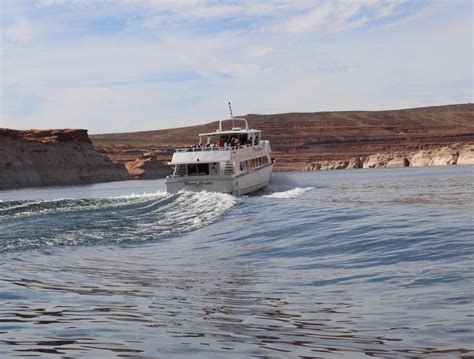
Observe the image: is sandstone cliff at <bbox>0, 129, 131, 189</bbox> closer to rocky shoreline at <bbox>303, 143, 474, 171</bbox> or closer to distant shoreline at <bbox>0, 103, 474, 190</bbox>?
distant shoreline at <bbox>0, 103, 474, 190</bbox>

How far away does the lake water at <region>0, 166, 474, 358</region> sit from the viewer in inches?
289

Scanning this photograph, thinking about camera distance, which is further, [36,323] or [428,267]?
[428,267]

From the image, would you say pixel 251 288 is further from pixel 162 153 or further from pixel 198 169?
pixel 162 153

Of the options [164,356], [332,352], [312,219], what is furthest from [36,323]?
[312,219]

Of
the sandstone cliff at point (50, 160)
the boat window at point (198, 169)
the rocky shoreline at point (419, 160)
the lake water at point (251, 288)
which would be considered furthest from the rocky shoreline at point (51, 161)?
the lake water at point (251, 288)

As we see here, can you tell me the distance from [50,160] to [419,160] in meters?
67.3

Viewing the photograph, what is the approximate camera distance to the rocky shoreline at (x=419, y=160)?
11603 cm

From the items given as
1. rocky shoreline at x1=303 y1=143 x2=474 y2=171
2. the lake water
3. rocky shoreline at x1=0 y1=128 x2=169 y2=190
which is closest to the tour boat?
the lake water

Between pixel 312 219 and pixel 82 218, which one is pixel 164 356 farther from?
pixel 82 218

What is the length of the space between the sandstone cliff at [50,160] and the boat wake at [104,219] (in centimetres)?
5750

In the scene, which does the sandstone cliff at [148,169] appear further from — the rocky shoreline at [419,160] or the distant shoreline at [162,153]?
the rocky shoreline at [419,160]

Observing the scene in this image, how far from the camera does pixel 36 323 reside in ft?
27.6

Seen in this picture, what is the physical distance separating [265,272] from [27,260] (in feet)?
19.2

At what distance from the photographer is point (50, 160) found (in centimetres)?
9506
